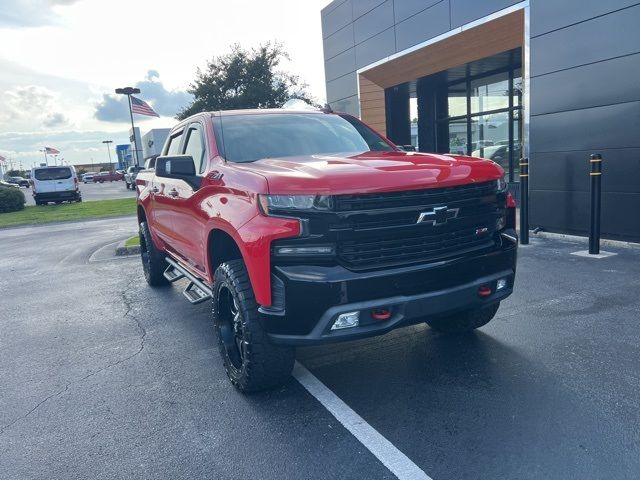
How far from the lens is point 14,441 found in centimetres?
325

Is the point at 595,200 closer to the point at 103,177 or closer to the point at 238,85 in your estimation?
the point at 238,85

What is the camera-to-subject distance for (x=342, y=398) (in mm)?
3553

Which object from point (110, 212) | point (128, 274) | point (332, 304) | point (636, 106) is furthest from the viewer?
point (110, 212)

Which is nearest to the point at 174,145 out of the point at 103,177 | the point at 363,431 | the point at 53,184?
the point at 363,431

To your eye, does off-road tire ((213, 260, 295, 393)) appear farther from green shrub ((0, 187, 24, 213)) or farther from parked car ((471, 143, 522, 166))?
green shrub ((0, 187, 24, 213))

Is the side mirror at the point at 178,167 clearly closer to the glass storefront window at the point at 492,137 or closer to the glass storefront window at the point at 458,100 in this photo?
the glass storefront window at the point at 492,137

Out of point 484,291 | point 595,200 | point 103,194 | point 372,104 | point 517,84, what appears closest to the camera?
point 484,291

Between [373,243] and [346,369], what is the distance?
1.31 m

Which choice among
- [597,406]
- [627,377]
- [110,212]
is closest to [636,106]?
[627,377]

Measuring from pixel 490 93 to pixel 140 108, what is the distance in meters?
17.1

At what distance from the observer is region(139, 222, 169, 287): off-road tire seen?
268 inches

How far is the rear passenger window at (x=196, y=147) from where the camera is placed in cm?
450

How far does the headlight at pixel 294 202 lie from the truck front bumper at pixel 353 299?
1.13 ft

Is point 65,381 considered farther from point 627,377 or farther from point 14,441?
point 627,377
